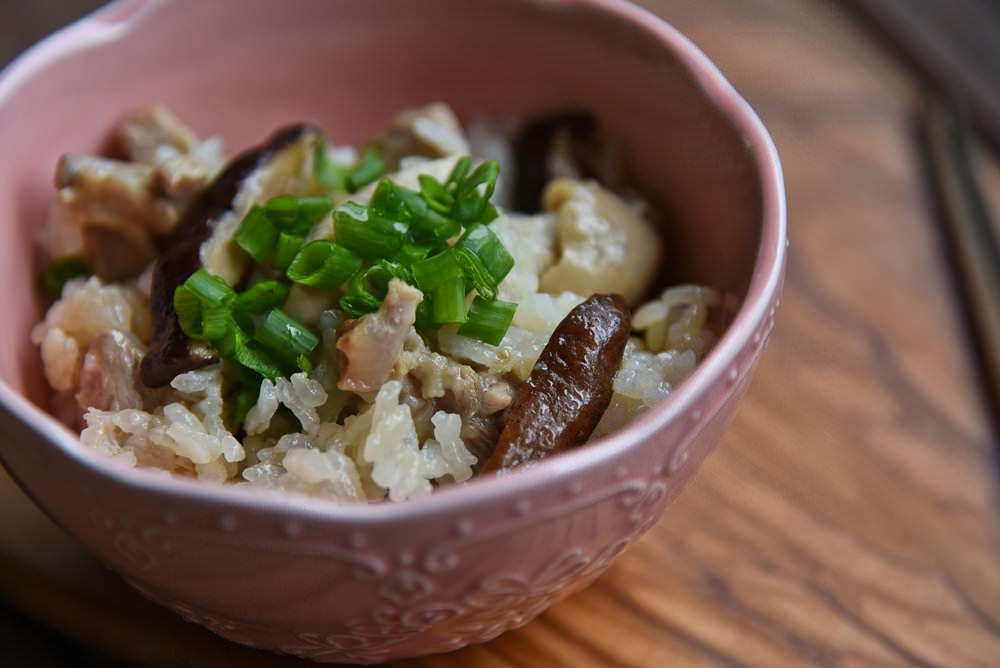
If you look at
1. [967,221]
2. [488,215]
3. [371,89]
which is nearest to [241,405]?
[488,215]

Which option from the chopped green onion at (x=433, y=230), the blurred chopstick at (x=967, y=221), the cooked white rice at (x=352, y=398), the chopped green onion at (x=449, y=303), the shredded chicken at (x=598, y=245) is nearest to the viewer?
the cooked white rice at (x=352, y=398)

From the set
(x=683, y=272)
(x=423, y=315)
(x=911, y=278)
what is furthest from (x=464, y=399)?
(x=911, y=278)

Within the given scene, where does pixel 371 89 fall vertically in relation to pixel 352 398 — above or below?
above

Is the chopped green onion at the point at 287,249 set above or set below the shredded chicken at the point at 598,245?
above

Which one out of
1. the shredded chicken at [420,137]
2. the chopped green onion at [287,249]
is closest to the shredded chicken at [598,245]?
the shredded chicken at [420,137]

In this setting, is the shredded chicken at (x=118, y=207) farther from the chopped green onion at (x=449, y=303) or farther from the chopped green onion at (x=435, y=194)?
the chopped green onion at (x=449, y=303)

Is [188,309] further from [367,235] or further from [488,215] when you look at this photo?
[488,215]
